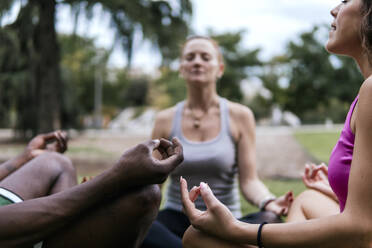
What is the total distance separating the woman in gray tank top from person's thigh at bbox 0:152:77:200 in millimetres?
643

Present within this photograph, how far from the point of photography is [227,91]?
34875mm

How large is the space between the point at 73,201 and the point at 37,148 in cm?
104

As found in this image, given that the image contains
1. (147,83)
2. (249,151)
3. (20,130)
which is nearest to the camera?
(249,151)

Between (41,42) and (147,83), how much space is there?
1506 inches

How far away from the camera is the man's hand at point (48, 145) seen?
2.07 meters

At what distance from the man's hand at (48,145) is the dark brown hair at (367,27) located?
5.17ft

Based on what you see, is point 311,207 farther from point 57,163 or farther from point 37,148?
point 37,148

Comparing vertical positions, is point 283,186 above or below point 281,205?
below

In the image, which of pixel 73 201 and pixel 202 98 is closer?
pixel 73 201

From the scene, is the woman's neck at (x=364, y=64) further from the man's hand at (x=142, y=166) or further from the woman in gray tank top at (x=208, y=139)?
the woman in gray tank top at (x=208, y=139)

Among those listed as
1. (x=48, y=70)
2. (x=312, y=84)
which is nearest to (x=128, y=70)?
(x=48, y=70)

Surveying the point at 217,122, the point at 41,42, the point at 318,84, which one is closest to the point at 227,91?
the point at 318,84

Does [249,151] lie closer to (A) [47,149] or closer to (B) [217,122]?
(B) [217,122]

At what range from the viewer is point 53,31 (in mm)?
7484
